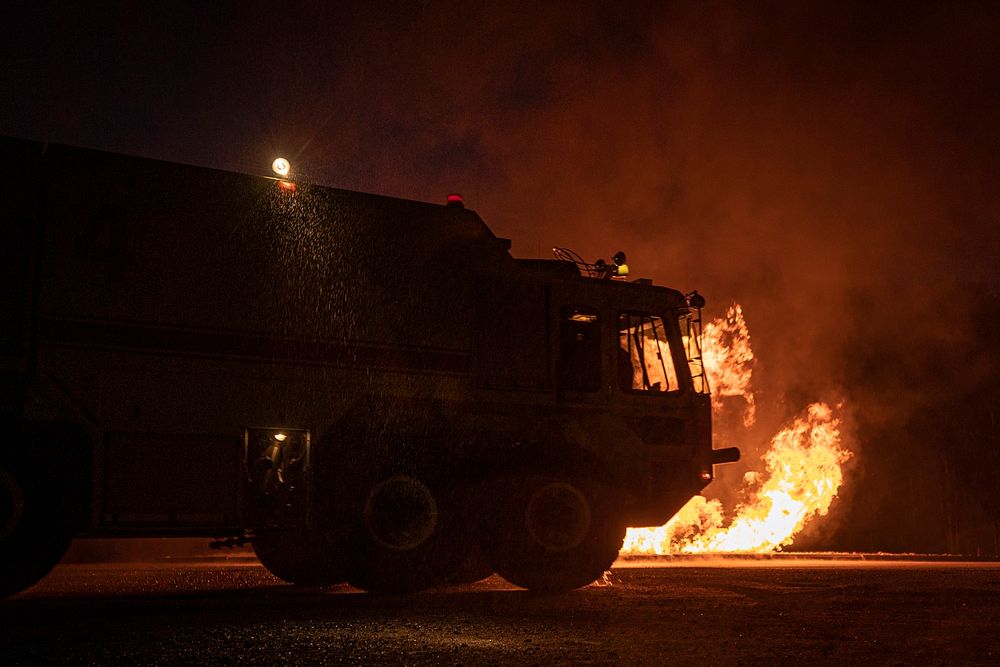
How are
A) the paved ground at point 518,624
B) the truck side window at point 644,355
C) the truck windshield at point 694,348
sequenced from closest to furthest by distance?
the paved ground at point 518,624
the truck side window at point 644,355
the truck windshield at point 694,348

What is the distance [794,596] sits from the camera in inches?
412

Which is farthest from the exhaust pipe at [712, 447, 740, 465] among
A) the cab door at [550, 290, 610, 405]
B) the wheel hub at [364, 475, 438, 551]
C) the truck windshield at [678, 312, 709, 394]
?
the wheel hub at [364, 475, 438, 551]

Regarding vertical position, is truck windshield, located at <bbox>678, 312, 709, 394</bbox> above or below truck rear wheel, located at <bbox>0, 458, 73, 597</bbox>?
above

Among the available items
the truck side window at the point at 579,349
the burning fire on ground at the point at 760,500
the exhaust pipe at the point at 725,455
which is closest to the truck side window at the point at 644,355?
the truck side window at the point at 579,349

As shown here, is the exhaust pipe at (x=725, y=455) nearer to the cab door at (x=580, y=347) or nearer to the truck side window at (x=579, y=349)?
the cab door at (x=580, y=347)

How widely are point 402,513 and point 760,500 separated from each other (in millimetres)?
17450

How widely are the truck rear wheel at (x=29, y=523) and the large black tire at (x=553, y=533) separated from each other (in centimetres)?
422

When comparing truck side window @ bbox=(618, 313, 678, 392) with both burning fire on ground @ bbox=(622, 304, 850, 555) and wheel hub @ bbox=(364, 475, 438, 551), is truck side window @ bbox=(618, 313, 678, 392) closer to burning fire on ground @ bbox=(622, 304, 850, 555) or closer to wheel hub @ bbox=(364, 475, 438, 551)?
wheel hub @ bbox=(364, 475, 438, 551)

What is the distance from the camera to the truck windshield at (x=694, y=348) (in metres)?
11.5

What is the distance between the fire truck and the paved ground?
715mm

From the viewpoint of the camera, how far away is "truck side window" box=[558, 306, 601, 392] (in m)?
11.0

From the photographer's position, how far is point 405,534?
32.6ft

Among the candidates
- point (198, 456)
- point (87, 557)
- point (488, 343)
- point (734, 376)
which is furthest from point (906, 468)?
point (198, 456)

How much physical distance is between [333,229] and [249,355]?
1609 millimetres
